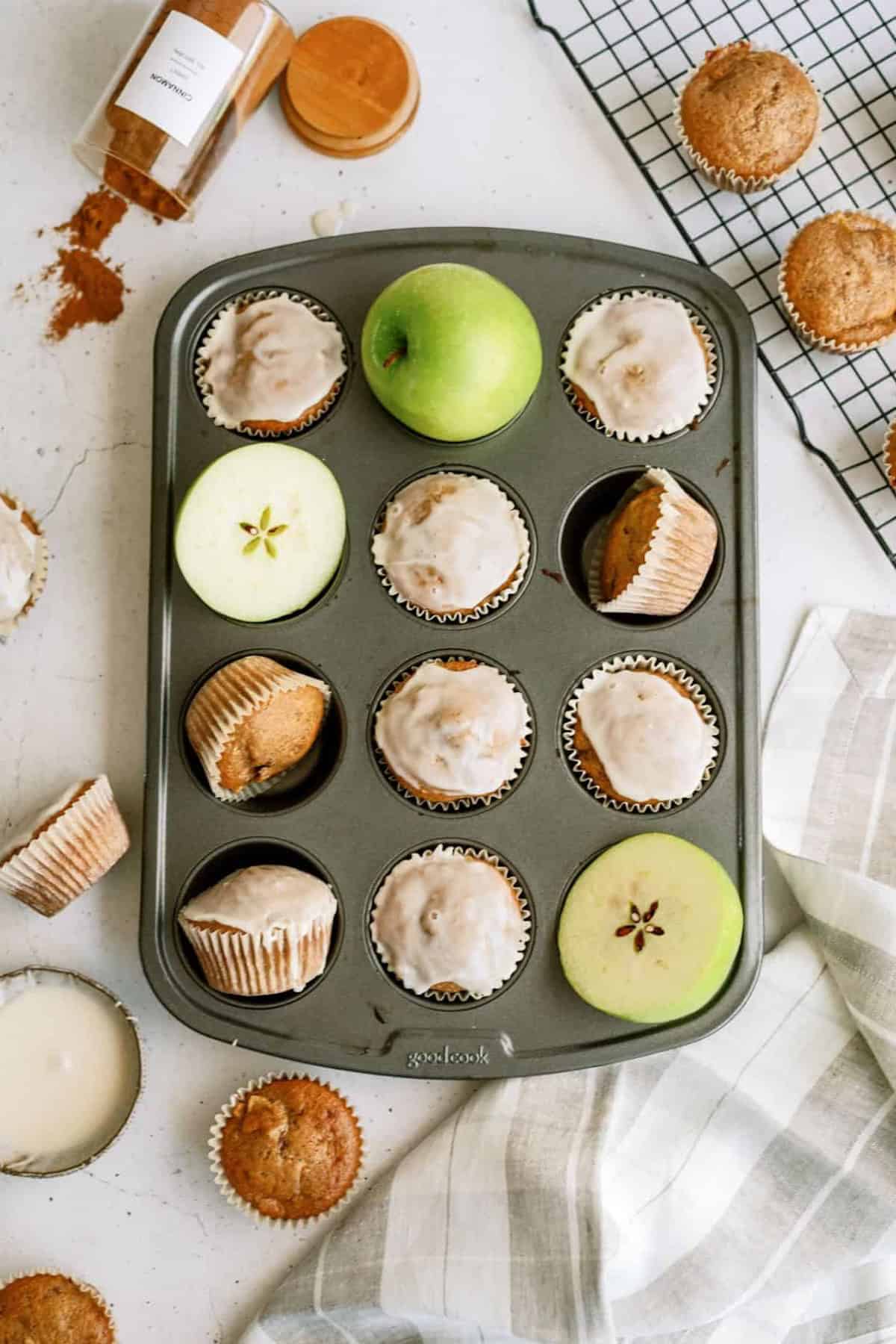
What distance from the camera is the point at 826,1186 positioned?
2.03 meters

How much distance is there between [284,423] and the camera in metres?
2.00

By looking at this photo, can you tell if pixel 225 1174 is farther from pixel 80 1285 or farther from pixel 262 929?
pixel 262 929

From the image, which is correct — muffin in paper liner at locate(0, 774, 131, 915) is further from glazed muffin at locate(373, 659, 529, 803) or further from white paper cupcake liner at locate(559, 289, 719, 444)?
white paper cupcake liner at locate(559, 289, 719, 444)

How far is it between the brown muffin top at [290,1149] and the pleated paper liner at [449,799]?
555 mm

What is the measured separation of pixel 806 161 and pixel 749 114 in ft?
0.67

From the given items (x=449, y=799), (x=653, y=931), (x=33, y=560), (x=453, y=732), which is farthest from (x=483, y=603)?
(x=33, y=560)

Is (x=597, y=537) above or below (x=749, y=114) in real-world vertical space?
below

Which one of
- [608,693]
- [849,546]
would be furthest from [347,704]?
[849,546]

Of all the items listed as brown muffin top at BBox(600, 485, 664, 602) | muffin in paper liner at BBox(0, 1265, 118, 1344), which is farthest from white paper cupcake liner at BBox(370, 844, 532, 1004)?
muffin in paper liner at BBox(0, 1265, 118, 1344)

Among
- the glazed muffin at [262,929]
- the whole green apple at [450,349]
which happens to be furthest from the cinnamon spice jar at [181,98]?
the glazed muffin at [262,929]

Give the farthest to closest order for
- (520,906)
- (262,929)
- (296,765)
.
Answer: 1. (296,765)
2. (520,906)
3. (262,929)

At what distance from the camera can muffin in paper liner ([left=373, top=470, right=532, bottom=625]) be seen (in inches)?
78.4

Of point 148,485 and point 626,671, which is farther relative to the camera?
point 148,485

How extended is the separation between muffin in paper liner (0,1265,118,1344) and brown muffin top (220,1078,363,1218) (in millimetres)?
336
